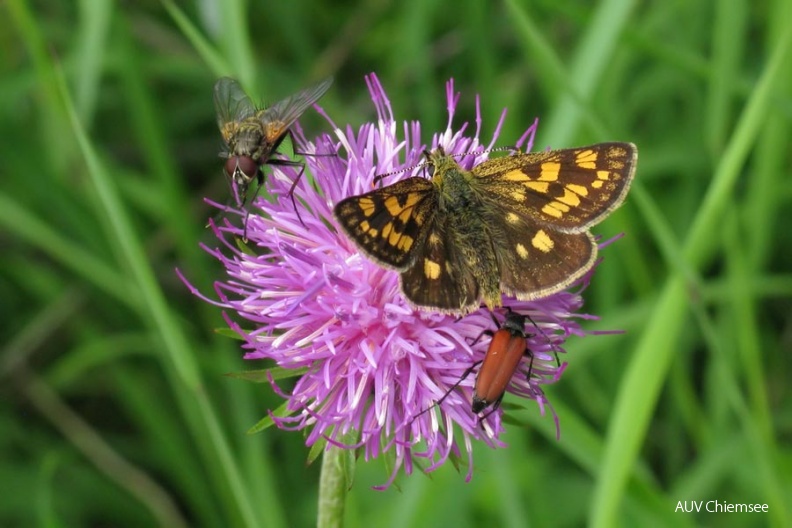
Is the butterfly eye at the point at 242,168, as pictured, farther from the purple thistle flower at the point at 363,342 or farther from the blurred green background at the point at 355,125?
the blurred green background at the point at 355,125

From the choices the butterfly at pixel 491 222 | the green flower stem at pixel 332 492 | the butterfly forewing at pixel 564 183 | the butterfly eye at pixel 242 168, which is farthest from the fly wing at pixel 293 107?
the green flower stem at pixel 332 492

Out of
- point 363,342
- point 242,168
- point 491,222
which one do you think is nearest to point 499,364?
point 363,342

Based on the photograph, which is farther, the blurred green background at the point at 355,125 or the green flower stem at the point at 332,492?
the blurred green background at the point at 355,125

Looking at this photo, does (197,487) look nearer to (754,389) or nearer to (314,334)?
(314,334)

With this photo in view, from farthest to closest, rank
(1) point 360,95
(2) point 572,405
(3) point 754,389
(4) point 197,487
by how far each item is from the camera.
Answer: (1) point 360,95
(2) point 572,405
(4) point 197,487
(3) point 754,389

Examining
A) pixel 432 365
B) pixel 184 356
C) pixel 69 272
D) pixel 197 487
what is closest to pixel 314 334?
pixel 432 365

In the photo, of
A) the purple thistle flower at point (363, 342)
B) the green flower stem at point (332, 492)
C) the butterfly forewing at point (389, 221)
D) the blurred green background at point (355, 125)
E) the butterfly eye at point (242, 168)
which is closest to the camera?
the butterfly forewing at point (389, 221)

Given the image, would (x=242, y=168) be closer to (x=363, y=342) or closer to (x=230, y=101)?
(x=230, y=101)

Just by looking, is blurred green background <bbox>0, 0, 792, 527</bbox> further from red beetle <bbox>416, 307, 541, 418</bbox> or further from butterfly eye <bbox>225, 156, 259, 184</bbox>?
red beetle <bbox>416, 307, 541, 418</bbox>
